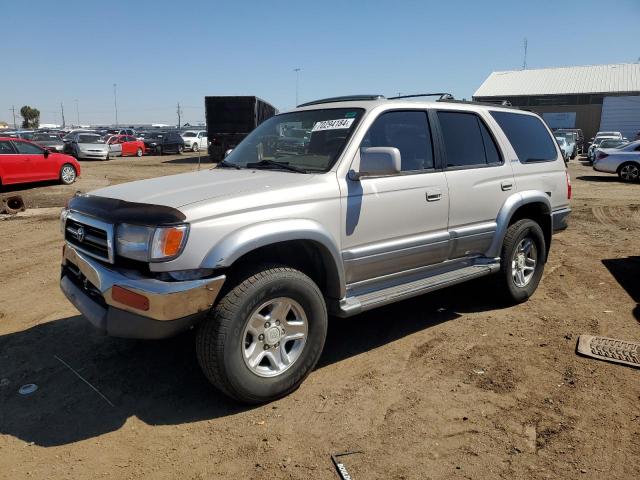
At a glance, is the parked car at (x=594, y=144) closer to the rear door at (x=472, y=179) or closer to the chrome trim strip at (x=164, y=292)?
the rear door at (x=472, y=179)

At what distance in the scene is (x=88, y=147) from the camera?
26906mm

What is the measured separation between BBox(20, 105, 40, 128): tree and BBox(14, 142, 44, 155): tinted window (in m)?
87.3

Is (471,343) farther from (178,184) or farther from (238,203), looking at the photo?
(178,184)

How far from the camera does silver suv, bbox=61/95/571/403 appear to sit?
3.00 metres

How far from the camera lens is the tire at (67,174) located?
15.4m

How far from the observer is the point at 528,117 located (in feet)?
18.4

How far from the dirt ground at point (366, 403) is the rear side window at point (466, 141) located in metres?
1.33

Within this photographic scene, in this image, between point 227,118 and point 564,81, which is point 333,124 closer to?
point 227,118

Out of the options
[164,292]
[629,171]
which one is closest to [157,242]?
[164,292]

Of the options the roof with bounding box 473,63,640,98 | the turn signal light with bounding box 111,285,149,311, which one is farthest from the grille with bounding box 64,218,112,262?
the roof with bounding box 473,63,640,98

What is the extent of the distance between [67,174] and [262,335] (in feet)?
47.2

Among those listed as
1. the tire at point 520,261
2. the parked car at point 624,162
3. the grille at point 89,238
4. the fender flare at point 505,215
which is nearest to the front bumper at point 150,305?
the grille at point 89,238

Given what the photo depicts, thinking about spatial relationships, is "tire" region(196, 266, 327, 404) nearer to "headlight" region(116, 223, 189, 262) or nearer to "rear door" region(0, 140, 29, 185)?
"headlight" region(116, 223, 189, 262)

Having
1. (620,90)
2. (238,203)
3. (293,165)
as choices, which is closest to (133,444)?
(238,203)
